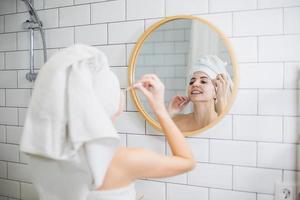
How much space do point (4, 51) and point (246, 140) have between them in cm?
143

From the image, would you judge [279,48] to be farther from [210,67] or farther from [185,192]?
[185,192]

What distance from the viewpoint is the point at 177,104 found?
1.29 meters

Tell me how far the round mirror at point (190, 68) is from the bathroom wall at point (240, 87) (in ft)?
0.17

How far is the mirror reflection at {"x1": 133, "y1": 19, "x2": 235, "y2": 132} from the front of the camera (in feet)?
3.99

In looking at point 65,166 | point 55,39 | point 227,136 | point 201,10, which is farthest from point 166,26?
point 65,166

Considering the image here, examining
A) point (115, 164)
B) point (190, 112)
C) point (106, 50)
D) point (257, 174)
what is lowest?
point (257, 174)

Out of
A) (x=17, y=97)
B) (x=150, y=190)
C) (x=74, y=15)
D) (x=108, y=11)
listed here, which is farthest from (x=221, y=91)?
(x=17, y=97)

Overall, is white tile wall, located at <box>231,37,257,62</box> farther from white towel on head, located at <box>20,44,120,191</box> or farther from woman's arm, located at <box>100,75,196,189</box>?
white towel on head, located at <box>20,44,120,191</box>

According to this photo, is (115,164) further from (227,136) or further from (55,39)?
(55,39)

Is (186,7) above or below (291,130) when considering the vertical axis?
above

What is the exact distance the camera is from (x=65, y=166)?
0.81 m

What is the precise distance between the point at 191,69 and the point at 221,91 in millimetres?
159

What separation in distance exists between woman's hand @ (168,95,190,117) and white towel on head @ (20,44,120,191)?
1.72 feet

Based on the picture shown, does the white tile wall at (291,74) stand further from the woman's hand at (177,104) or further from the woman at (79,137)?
the woman at (79,137)
